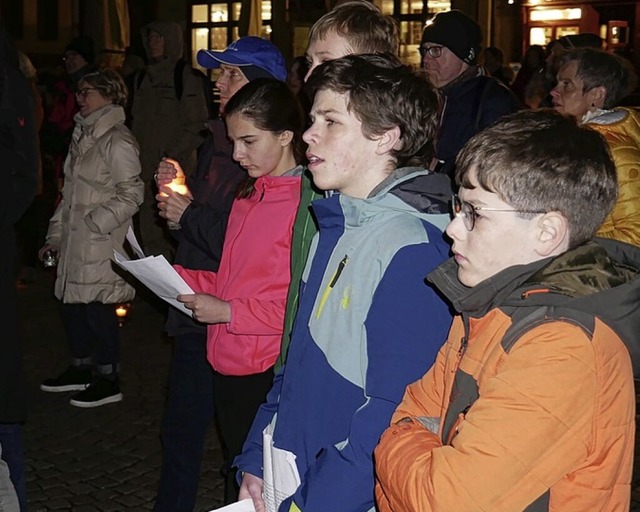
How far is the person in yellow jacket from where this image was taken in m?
1.76

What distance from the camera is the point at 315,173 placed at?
8.43 ft

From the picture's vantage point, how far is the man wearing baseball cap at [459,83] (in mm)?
4812

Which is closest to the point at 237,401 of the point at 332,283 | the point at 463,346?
the point at 332,283

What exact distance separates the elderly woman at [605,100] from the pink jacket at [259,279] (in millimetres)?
1478

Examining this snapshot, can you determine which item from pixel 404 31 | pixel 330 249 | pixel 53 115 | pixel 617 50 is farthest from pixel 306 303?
pixel 404 31

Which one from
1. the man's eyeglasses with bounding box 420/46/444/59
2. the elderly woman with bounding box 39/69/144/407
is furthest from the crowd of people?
the elderly woman with bounding box 39/69/144/407

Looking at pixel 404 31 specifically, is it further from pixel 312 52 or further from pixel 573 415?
pixel 573 415

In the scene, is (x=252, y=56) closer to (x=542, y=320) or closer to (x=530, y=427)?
(x=542, y=320)

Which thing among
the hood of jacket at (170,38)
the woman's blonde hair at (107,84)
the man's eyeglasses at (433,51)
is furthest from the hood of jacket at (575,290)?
the hood of jacket at (170,38)

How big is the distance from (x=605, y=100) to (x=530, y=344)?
10.1 feet

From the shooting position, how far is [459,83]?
5039 mm

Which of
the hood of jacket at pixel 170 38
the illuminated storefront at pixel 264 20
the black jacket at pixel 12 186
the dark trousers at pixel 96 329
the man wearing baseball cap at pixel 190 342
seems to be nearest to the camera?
the black jacket at pixel 12 186

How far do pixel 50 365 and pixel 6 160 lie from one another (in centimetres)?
406

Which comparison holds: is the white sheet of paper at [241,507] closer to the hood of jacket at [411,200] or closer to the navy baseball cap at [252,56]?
the hood of jacket at [411,200]
